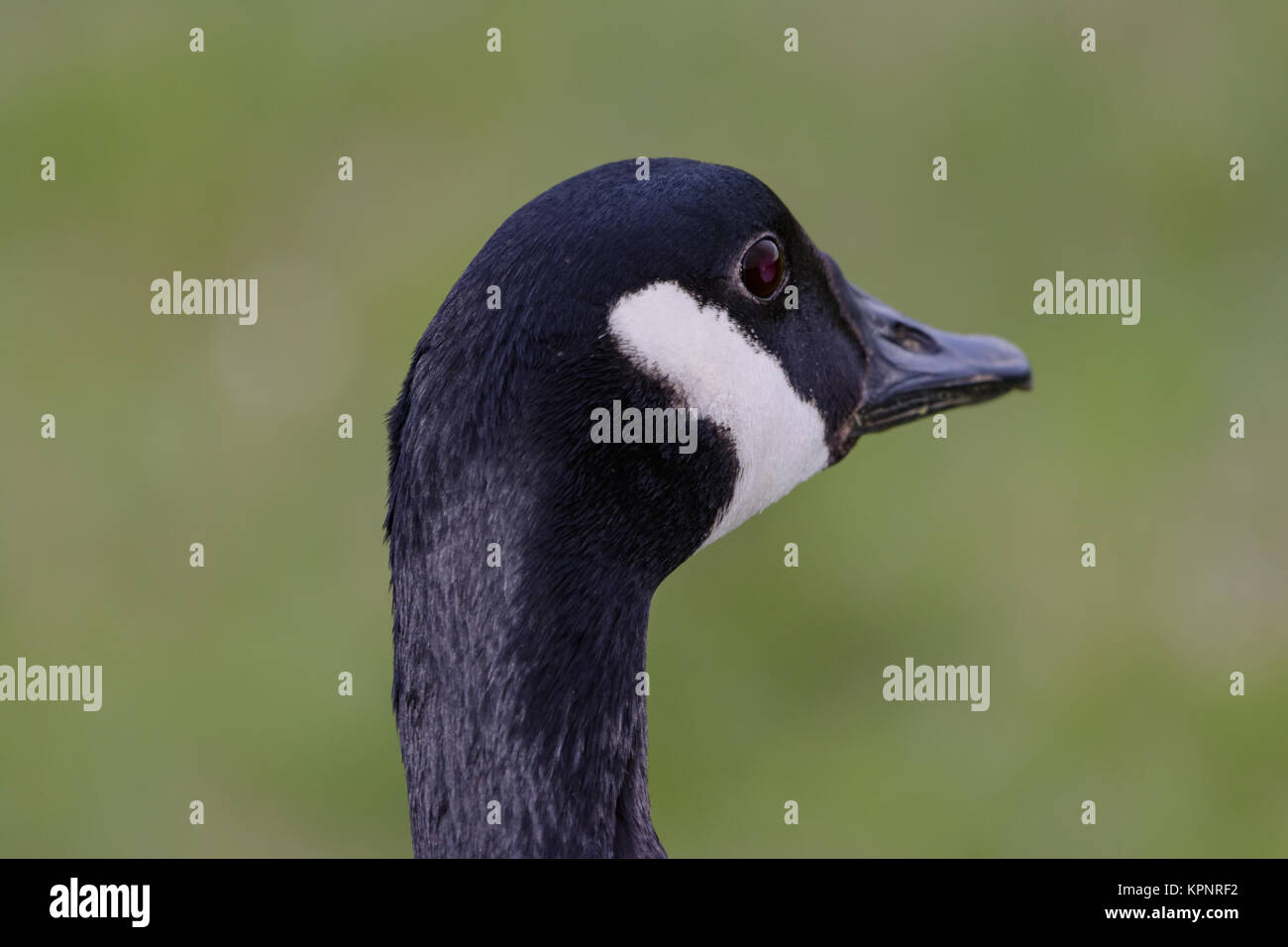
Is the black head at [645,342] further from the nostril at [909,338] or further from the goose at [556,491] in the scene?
the nostril at [909,338]

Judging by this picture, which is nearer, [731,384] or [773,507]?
[731,384]

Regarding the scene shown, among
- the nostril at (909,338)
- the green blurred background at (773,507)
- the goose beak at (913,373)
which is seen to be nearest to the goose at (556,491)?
the goose beak at (913,373)

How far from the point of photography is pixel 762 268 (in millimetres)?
3170

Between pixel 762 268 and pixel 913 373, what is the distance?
1.87 feet

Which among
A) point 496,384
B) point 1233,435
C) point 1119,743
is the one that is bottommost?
point 1119,743

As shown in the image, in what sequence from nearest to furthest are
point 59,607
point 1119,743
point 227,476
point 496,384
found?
point 496,384, point 1119,743, point 59,607, point 227,476

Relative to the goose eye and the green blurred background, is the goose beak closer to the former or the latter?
the goose eye

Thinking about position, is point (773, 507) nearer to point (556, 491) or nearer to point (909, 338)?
point (909, 338)

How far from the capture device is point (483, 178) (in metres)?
8.70

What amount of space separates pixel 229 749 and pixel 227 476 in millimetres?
1546

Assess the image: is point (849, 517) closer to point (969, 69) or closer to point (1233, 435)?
point (1233, 435)

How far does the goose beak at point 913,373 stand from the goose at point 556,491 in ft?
Answer: 1.65

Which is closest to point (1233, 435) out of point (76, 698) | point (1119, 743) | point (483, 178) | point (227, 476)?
point (1119, 743)

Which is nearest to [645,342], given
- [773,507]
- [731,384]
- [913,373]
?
[731,384]
